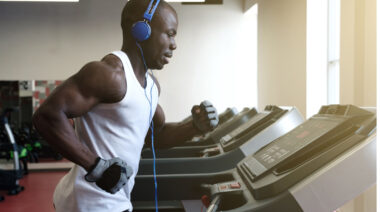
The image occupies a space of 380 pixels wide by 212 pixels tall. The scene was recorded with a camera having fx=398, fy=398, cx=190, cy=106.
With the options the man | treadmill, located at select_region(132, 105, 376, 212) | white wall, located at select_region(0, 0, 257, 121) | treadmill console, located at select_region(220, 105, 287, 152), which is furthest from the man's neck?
white wall, located at select_region(0, 0, 257, 121)

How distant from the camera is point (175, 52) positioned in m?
7.45

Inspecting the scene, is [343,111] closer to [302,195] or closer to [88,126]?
[302,195]

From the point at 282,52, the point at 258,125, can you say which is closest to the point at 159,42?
the point at 258,125

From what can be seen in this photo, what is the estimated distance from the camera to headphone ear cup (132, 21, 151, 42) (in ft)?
4.88

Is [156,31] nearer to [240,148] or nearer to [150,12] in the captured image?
[150,12]

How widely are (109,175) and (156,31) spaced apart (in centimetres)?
63

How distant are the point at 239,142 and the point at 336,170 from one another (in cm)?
136

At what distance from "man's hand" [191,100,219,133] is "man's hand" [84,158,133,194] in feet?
1.89

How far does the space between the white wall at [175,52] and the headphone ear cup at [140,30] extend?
5913mm

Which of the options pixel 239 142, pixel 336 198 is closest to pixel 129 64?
pixel 336 198

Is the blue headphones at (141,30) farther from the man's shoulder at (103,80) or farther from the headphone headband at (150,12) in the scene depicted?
the man's shoulder at (103,80)

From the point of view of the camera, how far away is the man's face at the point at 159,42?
1.56 metres

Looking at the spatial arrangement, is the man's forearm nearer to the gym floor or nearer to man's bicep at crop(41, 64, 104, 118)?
→ man's bicep at crop(41, 64, 104, 118)

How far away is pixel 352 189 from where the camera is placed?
0.98 meters
